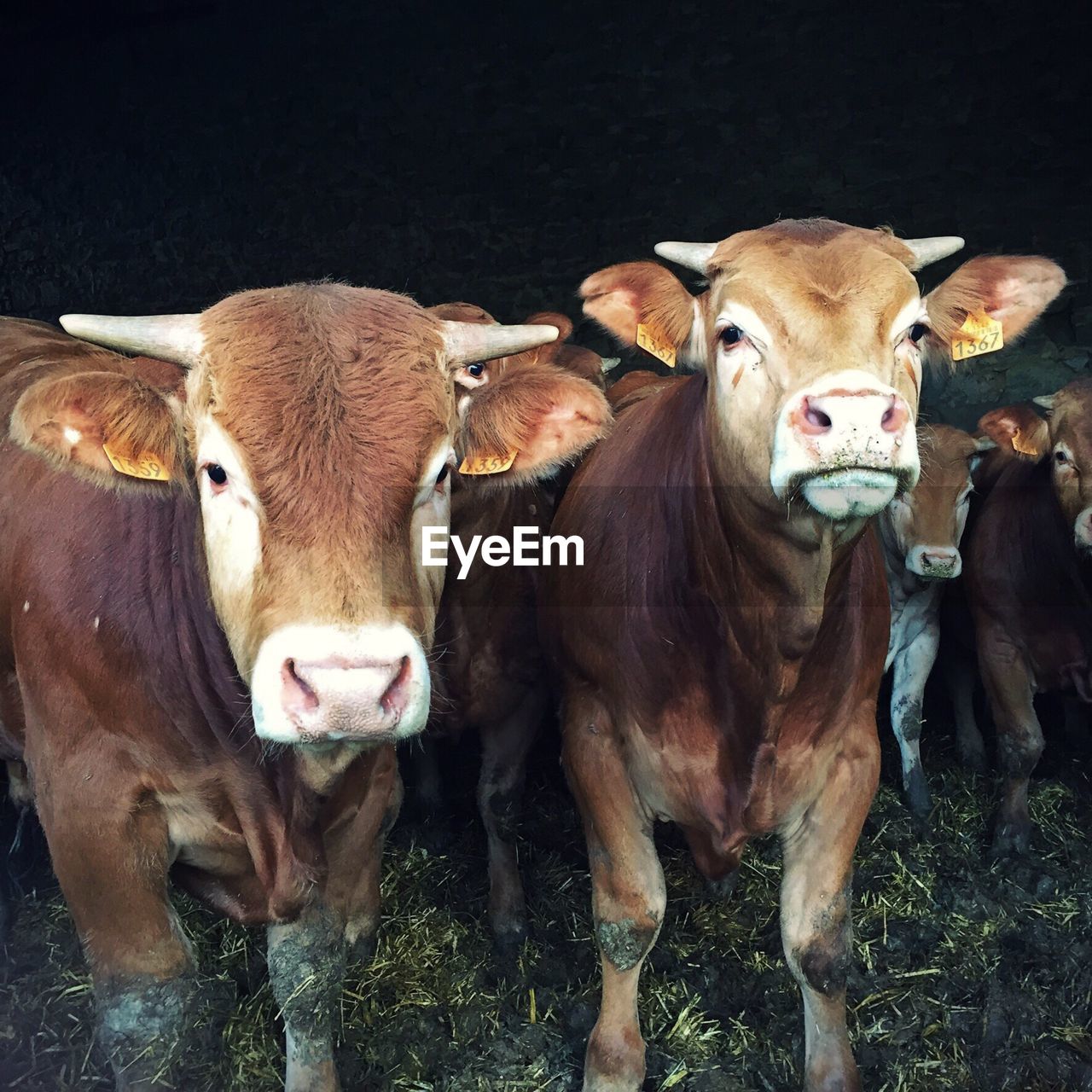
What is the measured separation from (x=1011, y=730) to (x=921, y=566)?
897 millimetres

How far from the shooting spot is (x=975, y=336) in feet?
9.82

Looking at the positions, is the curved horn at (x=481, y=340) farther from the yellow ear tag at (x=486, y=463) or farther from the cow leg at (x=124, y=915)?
the cow leg at (x=124, y=915)

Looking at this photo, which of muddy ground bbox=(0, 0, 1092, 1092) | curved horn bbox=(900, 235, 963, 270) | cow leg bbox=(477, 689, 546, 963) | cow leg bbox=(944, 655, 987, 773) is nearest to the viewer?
curved horn bbox=(900, 235, 963, 270)

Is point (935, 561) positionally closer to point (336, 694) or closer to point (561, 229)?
point (336, 694)

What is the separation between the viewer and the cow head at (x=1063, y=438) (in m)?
4.61

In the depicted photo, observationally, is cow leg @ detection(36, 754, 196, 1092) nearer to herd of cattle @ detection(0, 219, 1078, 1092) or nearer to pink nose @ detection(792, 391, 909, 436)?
herd of cattle @ detection(0, 219, 1078, 1092)

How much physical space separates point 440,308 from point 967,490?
3.09 m

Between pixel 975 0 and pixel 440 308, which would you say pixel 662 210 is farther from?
pixel 440 308

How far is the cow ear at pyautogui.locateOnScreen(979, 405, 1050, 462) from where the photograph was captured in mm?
4812

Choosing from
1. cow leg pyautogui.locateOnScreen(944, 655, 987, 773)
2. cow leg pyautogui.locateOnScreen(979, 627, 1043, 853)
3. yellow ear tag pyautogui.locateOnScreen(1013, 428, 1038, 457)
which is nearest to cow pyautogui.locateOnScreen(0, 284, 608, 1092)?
yellow ear tag pyautogui.locateOnScreen(1013, 428, 1038, 457)

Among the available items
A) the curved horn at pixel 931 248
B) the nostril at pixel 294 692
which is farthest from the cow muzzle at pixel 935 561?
the nostril at pixel 294 692

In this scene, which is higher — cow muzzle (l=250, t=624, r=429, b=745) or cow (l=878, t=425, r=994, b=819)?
cow muzzle (l=250, t=624, r=429, b=745)

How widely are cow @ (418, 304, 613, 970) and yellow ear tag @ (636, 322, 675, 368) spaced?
1101 millimetres

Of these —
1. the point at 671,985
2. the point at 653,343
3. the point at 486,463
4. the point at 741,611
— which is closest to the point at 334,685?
the point at 486,463
